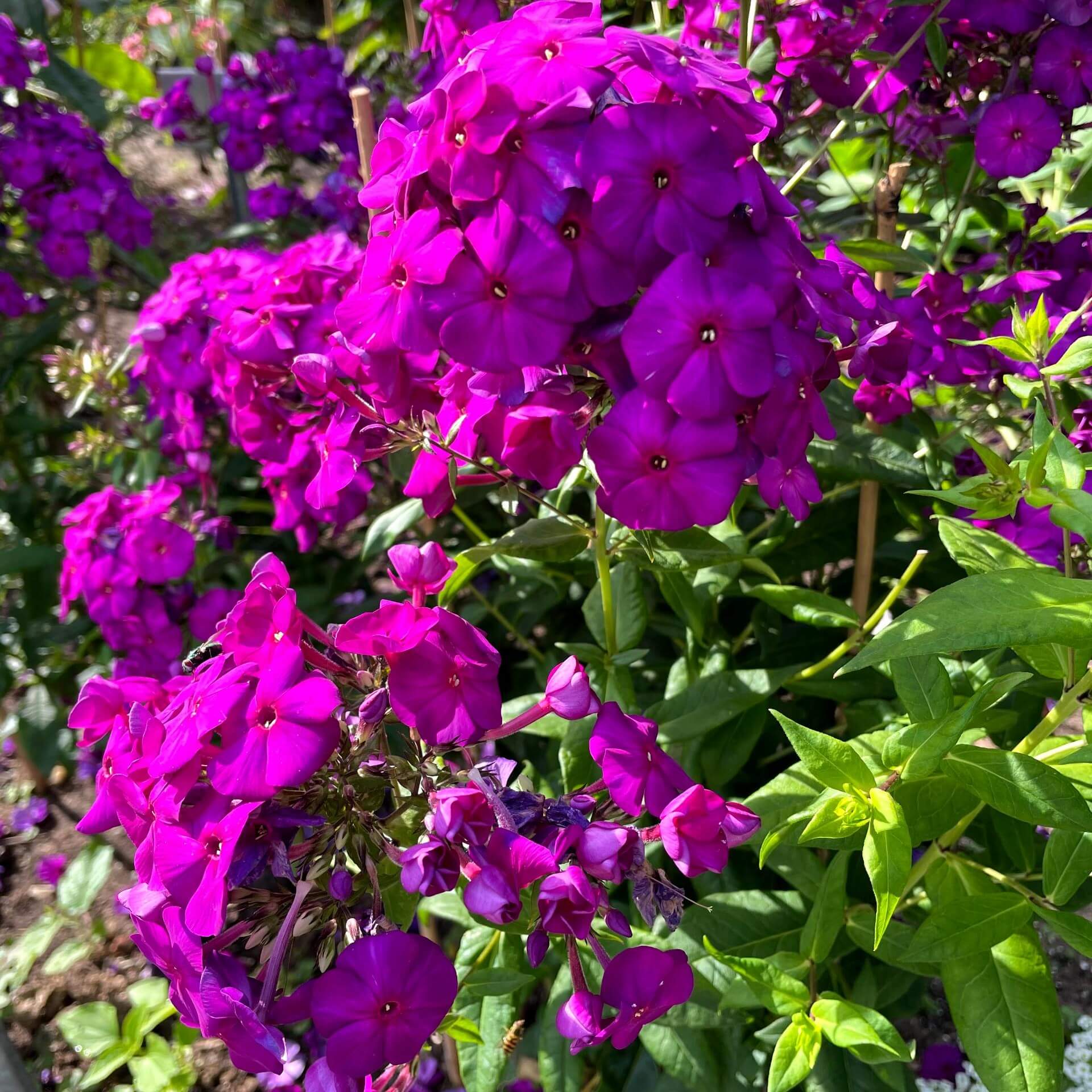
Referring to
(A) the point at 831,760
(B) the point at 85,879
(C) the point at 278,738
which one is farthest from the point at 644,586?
(B) the point at 85,879

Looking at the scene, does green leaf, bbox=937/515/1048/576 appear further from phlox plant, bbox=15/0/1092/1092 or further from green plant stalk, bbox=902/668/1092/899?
green plant stalk, bbox=902/668/1092/899

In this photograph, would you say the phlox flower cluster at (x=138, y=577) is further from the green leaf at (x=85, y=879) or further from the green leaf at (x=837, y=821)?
the green leaf at (x=837, y=821)

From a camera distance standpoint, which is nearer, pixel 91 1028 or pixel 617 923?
pixel 617 923

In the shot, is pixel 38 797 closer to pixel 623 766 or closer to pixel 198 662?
pixel 198 662

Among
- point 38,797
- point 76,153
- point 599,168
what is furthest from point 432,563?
point 38,797

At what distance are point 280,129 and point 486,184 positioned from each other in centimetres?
181

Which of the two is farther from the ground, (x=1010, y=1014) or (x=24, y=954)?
(x=1010, y=1014)

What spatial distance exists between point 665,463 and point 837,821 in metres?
0.38

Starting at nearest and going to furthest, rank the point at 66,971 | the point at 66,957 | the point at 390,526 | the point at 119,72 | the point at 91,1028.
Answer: the point at 390,526
the point at 91,1028
the point at 66,957
the point at 66,971
the point at 119,72

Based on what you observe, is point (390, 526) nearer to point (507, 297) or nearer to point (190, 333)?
point (190, 333)

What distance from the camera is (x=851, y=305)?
2.96 feet

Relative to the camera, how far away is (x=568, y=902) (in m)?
0.77

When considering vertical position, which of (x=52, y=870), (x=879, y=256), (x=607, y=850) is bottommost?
(x=52, y=870)

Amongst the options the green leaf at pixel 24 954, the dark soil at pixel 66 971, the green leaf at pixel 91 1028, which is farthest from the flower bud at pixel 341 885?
the green leaf at pixel 24 954
